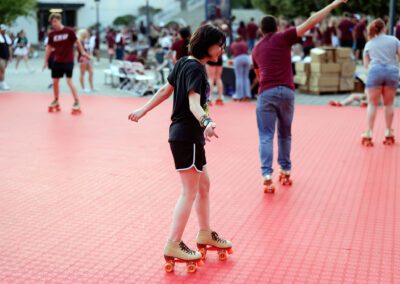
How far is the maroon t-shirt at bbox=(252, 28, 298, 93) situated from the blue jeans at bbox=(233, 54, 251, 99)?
756 centimetres

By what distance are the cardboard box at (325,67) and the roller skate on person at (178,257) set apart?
11308 mm

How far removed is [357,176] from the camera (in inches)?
279

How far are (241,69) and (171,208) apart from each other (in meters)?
8.63

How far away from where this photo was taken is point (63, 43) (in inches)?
470

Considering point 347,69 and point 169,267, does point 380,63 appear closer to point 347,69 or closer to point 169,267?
point 169,267

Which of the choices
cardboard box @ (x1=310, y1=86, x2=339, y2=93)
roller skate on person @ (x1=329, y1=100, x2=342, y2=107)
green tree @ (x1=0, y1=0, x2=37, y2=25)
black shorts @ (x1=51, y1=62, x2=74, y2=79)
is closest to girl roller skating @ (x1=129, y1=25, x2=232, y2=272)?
black shorts @ (x1=51, y1=62, x2=74, y2=79)

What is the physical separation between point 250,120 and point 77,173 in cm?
483

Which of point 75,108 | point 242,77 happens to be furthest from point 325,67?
point 75,108

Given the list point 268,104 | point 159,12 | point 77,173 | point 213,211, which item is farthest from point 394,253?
point 159,12

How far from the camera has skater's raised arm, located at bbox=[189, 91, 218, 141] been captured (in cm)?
379

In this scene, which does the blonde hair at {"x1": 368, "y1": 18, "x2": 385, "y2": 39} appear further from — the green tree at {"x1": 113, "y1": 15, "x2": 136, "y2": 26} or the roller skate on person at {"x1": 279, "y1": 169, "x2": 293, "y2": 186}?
the green tree at {"x1": 113, "y1": 15, "x2": 136, "y2": 26}

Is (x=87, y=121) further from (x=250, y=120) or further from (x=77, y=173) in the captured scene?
(x=77, y=173)

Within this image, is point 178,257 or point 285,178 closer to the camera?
point 178,257

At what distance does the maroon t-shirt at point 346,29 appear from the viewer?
23422 millimetres
